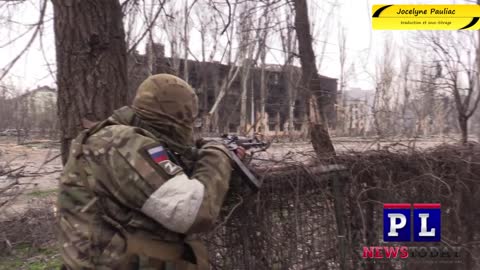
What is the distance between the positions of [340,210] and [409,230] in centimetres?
59

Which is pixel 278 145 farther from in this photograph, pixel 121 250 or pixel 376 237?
pixel 121 250

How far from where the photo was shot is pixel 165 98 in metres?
1.74

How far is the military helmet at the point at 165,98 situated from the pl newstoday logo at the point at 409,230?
1758 mm

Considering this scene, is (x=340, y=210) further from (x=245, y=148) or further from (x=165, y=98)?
(x=165, y=98)

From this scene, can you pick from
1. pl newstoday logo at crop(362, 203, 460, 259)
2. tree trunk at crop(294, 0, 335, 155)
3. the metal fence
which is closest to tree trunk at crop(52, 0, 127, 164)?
the metal fence

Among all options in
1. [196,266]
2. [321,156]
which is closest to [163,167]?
[196,266]

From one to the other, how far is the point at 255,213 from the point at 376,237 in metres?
0.98

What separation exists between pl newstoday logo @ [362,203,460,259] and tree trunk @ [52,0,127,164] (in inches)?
79.5

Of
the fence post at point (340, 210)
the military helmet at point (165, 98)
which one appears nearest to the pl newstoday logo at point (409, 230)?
the fence post at point (340, 210)

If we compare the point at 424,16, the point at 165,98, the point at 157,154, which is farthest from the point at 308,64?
the point at 157,154

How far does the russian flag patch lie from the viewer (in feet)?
5.32

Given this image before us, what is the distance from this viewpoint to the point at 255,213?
7.97 ft

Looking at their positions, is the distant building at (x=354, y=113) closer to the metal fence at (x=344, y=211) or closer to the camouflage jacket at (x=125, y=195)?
the metal fence at (x=344, y=211)

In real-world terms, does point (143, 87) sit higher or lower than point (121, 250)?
higher
